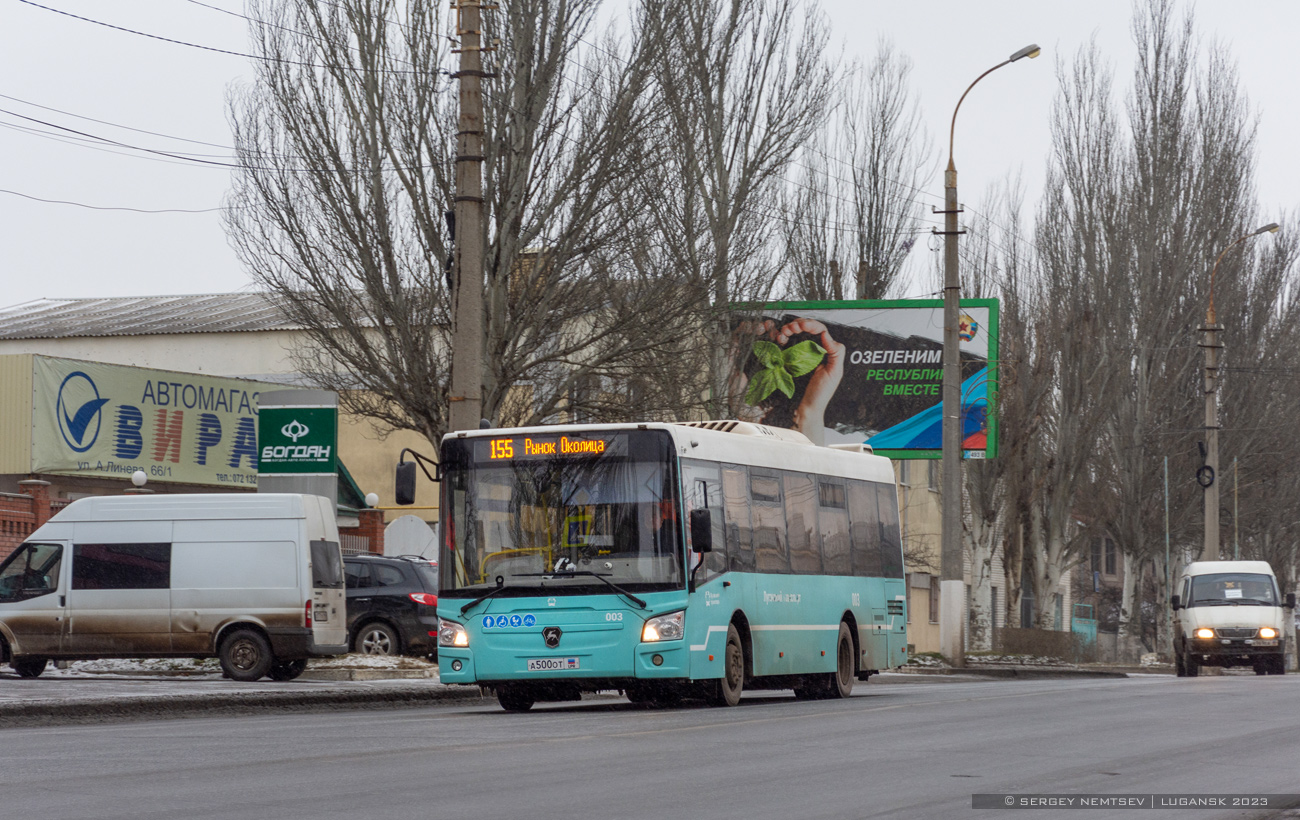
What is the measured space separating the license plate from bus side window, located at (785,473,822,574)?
3.42 meters

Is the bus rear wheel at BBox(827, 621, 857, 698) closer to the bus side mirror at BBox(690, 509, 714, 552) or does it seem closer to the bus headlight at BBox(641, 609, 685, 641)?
the bus headlight at BBox(641, 609, 685, 641)

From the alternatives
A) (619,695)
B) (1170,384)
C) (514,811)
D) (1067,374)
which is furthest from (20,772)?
(1170,384)

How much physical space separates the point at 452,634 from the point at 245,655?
624 cm

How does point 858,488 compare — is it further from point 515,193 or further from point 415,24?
point 415,24

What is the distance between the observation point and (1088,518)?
178 feet

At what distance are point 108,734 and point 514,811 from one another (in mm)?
6227

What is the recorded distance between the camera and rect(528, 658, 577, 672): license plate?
53.1 feet

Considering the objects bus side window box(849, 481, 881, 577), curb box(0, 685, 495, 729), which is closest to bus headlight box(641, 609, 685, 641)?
curb box(0, 685, 495, 729)

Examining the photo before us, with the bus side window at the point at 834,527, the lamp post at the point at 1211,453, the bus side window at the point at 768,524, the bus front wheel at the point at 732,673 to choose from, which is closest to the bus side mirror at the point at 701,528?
the bus front wheel at the point at 732,673

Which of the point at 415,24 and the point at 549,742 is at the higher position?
the point at 415,24

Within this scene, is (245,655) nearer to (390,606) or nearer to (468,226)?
(390,606)

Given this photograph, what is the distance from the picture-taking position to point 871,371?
3534 centimetres

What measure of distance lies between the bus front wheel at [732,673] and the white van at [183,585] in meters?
6.66

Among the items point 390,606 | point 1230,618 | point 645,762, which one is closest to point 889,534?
point 390,606
